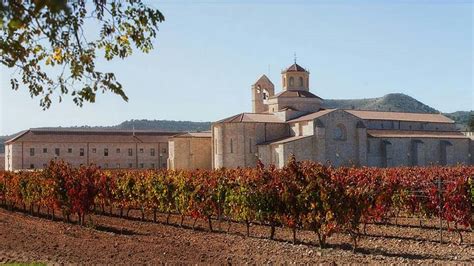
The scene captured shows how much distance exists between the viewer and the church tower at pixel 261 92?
65.4 m

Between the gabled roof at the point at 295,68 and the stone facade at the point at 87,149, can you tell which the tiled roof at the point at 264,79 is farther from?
the stone facade at the point at 87,149

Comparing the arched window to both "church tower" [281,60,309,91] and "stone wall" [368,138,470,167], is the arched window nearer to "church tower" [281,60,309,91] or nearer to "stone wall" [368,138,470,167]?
"stone wall" [368,138,470,167]

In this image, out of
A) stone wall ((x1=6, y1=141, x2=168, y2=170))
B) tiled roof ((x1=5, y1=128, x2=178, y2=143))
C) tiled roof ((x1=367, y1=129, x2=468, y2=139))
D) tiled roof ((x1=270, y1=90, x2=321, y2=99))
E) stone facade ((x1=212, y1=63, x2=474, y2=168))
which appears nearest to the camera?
stone facade ((x1=212, y1=63, x2=474, y2=168))

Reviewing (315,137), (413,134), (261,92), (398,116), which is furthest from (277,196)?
(398,116)

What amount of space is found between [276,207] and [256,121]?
40847mm

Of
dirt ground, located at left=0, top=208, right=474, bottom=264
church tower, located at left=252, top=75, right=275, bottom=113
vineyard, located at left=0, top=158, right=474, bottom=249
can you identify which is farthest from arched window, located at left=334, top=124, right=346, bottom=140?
dirt ground, located at left=0, top=208, right=474, bottom=264

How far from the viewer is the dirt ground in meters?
9.96

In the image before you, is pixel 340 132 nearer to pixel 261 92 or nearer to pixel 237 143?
pixel 237 143

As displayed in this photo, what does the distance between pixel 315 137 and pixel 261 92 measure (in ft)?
53.9

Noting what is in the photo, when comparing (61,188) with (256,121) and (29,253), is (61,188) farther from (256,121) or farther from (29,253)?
(256,121)

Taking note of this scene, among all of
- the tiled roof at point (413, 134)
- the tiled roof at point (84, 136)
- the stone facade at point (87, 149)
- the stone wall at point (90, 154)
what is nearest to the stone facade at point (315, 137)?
the tiled roof at point (413, 134)

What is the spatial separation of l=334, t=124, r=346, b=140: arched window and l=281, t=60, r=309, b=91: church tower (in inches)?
→ 405

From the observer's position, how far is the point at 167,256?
9953mm

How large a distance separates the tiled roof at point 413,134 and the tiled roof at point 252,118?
10.1 metres
